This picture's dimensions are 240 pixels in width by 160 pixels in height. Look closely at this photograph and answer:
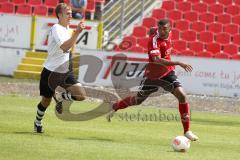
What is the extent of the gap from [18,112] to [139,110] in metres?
4.14

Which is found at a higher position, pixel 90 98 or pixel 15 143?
pixel 15 143

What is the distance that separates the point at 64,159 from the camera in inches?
404

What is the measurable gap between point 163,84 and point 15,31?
1528cm

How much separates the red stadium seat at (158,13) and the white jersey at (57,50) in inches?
659

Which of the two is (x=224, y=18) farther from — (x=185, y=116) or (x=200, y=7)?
(x=185, y=116)

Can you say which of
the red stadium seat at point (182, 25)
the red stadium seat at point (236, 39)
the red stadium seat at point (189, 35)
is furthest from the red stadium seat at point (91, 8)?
the red stadium seat at point (236, 39)

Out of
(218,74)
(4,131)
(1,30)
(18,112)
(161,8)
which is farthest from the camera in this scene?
(161,8)

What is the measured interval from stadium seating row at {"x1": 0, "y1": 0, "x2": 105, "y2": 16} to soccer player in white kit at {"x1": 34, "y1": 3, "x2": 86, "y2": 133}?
16736 millimetres

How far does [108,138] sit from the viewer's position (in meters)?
13.4

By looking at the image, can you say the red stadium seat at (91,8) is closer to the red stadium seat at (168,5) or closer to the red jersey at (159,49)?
the red stadium seat at (168,5)

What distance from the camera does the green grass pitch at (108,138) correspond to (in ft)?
36.0

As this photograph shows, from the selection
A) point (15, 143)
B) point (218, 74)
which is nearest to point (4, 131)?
point (15, 143)

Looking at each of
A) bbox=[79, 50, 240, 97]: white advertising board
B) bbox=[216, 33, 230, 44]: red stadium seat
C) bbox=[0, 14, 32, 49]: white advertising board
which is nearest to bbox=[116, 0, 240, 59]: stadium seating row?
bbox=[216, 33, 230, 44]: red stadium seat

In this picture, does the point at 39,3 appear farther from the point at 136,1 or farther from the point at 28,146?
the point at 28,146
